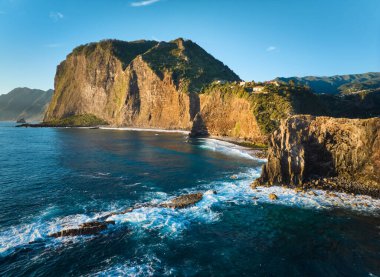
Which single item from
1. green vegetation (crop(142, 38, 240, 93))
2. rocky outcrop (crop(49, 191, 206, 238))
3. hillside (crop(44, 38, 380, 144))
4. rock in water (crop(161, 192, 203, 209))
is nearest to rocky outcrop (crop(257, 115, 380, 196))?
rock in water (crop(161, 192, 203, 209))

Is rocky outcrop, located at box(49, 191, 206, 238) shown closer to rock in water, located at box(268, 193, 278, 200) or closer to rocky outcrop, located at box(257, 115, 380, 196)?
rock in water, located at box(268, 193, 278, 200)

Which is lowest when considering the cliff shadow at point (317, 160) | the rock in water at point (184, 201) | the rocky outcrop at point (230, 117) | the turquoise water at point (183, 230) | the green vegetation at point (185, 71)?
the turquoise water at point (183, 230)

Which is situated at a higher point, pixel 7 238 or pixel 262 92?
pixel 262 92

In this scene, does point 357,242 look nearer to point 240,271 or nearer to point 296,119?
point 240,271

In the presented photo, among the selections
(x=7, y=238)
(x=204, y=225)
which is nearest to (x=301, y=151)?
(x=204, y=225)

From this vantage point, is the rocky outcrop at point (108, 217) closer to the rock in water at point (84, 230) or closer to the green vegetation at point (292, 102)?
the rock in water at point (84, 230)

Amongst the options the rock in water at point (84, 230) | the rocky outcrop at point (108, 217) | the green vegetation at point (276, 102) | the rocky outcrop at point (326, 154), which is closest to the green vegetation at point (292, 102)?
the green vegetation at point (276, 102)
